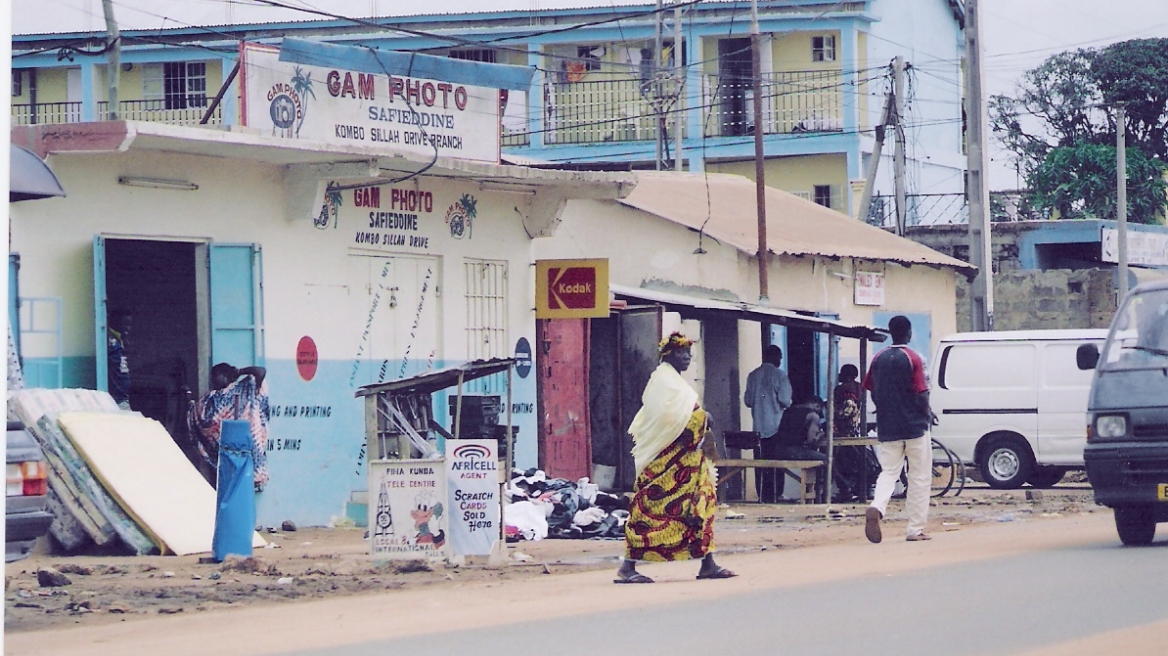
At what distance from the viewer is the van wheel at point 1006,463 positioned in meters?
21.8

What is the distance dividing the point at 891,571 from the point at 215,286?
646cm

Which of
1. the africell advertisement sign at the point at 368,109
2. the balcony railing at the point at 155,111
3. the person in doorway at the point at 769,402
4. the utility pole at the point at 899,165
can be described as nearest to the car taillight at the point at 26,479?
the africell advertisement sign at the point at 368,109

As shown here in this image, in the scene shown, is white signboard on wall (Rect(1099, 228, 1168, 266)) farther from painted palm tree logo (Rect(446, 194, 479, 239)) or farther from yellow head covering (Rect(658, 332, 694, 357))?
yellow head covering (Rect(658, 332, 694, 357))

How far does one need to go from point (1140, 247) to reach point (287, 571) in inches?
1124

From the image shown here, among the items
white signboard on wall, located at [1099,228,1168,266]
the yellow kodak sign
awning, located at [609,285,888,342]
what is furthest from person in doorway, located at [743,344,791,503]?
white signboard on wall, located at [1099,228,1168,266]

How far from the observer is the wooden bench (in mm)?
19328

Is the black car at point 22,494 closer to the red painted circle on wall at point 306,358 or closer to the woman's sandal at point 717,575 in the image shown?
the woman's sandal at point 717,575

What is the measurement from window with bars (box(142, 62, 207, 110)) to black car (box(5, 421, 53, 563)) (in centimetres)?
3087

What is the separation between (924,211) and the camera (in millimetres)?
42344

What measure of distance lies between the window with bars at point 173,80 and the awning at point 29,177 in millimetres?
28708

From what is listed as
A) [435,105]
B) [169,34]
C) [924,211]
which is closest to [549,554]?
[435,105]

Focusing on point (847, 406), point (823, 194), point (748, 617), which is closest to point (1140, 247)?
point (823, 194)

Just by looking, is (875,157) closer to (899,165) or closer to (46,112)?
(899,165)

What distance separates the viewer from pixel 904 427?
1451 cm
